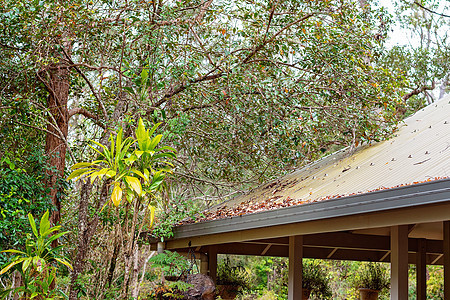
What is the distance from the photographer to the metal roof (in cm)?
488

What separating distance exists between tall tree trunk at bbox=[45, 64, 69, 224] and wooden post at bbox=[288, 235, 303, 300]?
415 centimetres

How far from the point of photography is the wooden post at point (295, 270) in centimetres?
618

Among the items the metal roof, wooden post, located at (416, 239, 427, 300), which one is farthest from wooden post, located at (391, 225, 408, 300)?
wooden post, located at (416, 239, 427, 300)

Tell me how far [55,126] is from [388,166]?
5.70m

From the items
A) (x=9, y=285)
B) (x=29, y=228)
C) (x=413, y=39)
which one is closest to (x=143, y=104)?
(x=29, y=228)

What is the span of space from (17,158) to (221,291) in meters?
4.32

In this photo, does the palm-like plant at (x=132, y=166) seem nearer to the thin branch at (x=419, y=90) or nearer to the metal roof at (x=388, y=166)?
the metal roof at (x=388, y=166)

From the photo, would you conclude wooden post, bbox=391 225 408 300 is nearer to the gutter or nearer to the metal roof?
the metal roof

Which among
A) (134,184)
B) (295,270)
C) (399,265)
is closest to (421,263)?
(295,270)

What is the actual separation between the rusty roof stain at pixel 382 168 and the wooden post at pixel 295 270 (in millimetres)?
547

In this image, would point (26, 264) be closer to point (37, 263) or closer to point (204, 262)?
point (37, 263)

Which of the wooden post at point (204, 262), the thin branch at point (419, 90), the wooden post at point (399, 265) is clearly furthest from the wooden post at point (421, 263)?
the thin branch at point (419, 90)

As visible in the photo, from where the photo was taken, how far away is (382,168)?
5781 mm

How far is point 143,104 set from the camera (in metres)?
8.27
